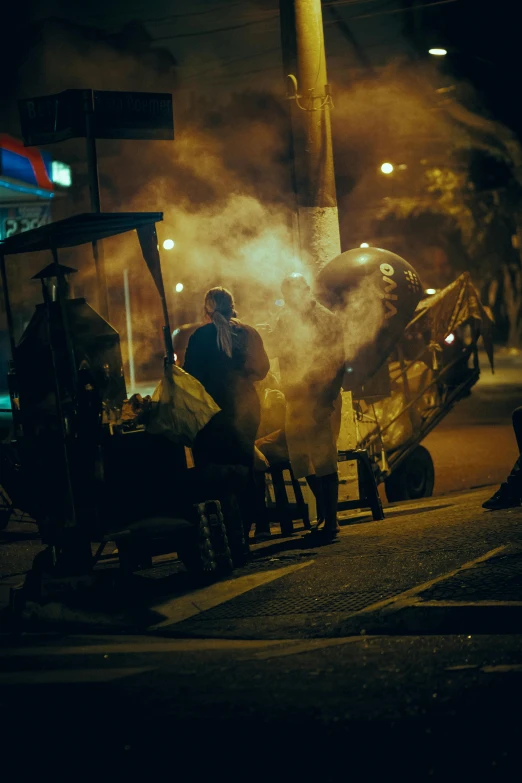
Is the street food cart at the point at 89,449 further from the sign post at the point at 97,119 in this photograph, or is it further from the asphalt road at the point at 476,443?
the asphalt road at the point at 476,443

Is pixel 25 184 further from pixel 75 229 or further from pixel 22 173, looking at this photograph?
pixel 75 229

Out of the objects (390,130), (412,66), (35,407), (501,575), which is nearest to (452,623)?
(501,575)

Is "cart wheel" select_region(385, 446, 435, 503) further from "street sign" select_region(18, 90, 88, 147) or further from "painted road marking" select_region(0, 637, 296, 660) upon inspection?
"painted road marking" select_region(0, 637, 296, 660)

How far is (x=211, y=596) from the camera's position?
20.7 feet

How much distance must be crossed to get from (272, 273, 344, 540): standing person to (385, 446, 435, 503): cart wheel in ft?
9.28

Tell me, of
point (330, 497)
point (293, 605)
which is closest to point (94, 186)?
point (330, 497)

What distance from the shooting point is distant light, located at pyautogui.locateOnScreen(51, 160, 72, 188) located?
1219 inches

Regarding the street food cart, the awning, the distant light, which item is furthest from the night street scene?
the distant light

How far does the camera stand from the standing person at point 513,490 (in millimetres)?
8109

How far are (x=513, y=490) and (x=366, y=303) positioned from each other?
287 cm

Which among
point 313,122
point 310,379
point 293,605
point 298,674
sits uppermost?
point 313,122

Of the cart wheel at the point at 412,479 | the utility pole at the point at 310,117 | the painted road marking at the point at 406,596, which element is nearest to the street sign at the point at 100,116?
the utility pole at the point at 310,117

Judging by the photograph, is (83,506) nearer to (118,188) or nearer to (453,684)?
(453,684)

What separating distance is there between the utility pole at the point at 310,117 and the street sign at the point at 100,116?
1.88 metres
